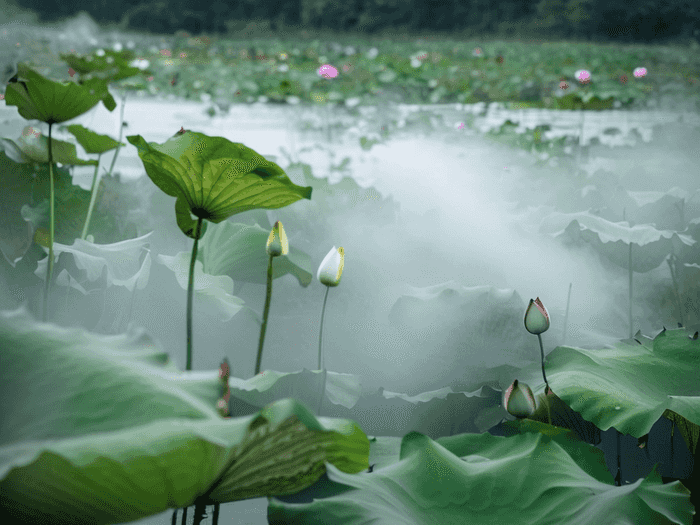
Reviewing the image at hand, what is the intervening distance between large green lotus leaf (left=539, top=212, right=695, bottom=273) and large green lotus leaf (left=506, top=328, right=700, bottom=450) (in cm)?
18

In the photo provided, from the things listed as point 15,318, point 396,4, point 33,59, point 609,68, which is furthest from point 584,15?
point 15,318

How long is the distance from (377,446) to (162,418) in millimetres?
338

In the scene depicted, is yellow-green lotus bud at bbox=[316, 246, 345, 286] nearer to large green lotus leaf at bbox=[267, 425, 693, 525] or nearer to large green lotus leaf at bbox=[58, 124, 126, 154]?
large green lotus leaf at bbox=[267, 425, 693, 525]

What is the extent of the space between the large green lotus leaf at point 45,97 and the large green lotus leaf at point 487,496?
1.57ft

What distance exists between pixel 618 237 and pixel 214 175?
60 centimetres

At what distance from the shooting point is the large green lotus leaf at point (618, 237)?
0.85m

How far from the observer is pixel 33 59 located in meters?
1.94

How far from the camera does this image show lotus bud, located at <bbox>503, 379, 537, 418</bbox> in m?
0.55

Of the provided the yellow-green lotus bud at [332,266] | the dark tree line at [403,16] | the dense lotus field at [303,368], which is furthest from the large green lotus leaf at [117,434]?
the dark tree line at [403,16]

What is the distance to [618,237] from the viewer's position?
85 cm

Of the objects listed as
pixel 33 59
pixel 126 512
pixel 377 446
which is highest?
pixel 33 59

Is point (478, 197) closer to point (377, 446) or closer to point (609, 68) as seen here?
point (377, 446)

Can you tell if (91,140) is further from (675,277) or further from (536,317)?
(675,277)

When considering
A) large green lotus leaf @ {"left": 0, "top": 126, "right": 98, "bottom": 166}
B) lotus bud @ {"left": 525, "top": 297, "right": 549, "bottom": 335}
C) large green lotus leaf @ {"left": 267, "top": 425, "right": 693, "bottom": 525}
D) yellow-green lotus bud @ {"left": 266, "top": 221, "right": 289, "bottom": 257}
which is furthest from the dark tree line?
large green lotus leaf @ {"left": 267, "top": 425, "right": 693, "bottom": 525}
